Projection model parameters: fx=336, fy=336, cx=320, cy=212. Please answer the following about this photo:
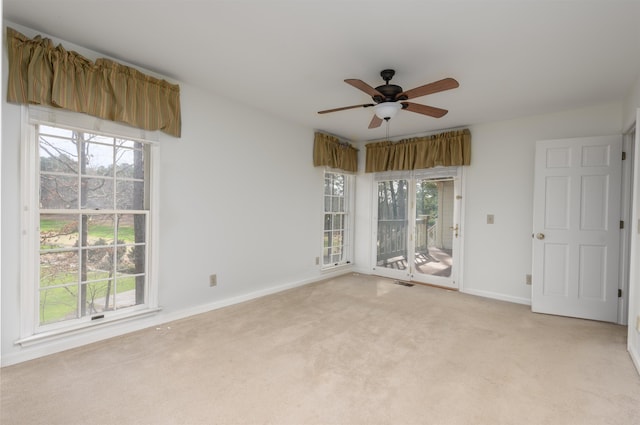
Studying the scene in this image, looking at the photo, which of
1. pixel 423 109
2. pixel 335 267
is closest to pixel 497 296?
pixel 335 267

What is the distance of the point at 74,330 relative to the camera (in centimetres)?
276

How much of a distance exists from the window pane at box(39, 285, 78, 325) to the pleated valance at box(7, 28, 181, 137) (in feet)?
4.85

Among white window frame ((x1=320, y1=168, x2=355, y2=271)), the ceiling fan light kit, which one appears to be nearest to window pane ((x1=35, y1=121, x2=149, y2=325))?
the ceiling fan light kit

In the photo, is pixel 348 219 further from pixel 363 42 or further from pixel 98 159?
pixel 98 159

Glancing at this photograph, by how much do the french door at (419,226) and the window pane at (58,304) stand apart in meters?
4.20

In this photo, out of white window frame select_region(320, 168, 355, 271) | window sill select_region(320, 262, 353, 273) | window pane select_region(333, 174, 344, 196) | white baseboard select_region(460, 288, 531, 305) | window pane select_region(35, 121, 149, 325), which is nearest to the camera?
window pane select_region(35, 121, 149, 325)

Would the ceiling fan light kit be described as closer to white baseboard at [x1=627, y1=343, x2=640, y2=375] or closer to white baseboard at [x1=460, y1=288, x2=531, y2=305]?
white baseboard at [x1=627, y1=343, x2=640, y2=375]

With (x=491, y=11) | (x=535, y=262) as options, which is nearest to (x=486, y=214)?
(x=535, y=262)

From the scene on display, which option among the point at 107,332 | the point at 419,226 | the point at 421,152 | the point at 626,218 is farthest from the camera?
the point at 419,226

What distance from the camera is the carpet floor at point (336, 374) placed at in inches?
81.9

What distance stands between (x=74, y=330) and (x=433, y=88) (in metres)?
3.51

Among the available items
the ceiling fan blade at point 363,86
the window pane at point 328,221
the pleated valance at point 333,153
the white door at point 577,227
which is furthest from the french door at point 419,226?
the ceiling fan blade at point 363,86

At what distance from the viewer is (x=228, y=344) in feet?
9.57

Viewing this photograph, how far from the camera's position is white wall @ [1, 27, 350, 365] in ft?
8.26
